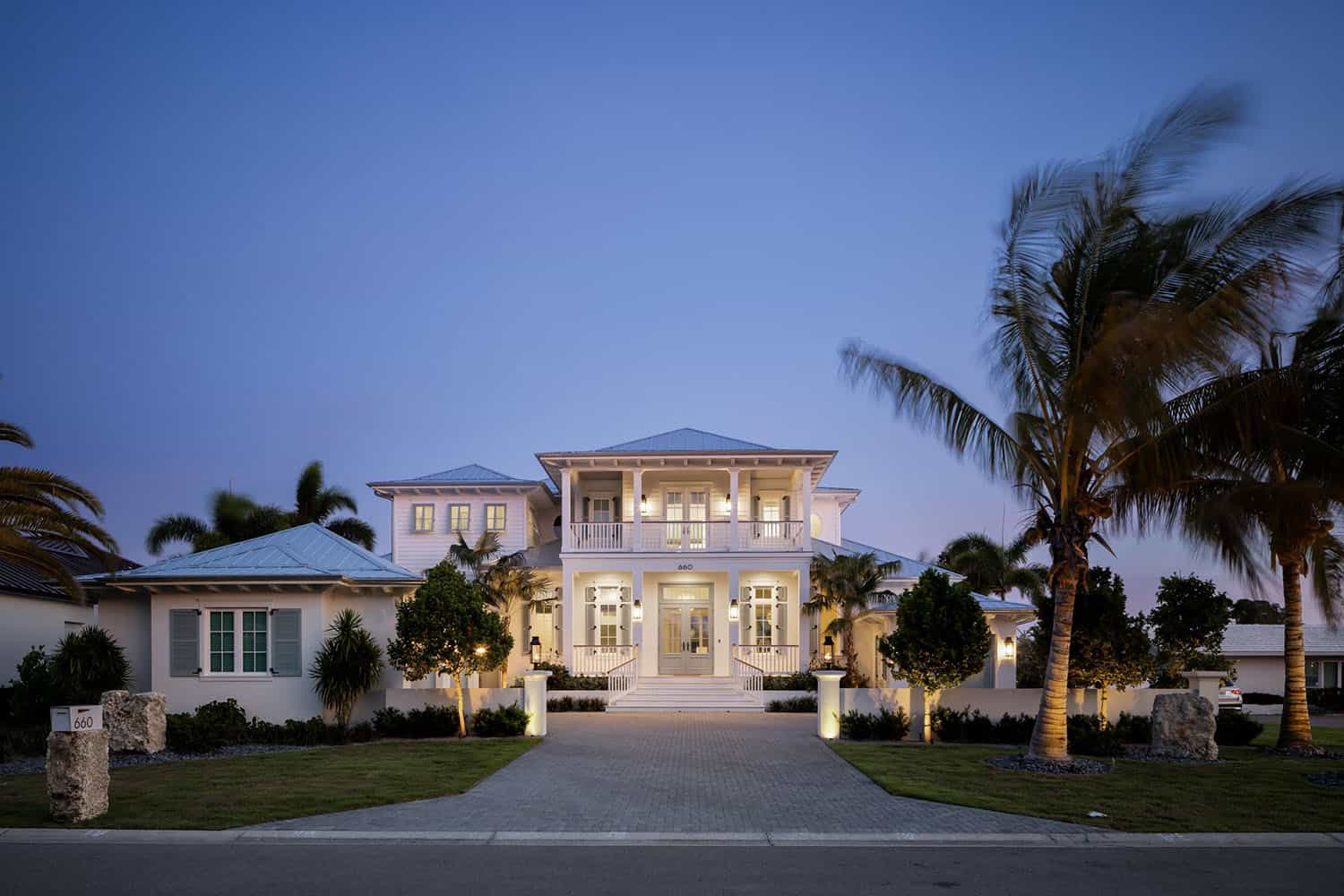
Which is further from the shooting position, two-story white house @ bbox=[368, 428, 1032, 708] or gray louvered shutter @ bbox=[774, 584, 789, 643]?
gray louvered shutter @ bbox=[774, 584, 789, 643]

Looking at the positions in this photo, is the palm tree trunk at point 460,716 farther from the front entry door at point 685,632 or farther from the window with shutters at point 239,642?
the front entry door at point 685,632

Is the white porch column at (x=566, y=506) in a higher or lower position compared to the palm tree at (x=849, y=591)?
higher

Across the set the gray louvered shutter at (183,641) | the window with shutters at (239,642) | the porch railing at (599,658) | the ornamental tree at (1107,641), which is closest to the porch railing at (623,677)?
the porch railing at (599,658)

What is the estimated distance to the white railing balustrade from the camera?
28.4 meters

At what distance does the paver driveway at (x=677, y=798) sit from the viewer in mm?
11266

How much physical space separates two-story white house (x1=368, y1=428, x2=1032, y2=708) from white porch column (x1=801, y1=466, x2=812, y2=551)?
5 centimetres

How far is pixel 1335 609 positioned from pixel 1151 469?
6629 mm

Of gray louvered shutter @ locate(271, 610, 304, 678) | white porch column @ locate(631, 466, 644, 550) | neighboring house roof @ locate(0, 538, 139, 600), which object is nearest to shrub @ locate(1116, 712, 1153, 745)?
white porch column @ locate(631, 466, 644, 550)

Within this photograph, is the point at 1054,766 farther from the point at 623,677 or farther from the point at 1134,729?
the point at 623,677

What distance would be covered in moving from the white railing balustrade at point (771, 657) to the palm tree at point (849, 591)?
3.99 ft

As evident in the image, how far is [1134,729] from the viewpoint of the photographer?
18750 millimetres

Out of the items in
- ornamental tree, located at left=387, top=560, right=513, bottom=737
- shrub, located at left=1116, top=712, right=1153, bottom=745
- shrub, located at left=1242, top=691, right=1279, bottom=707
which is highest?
ornamental tree, located at left=387, top=560, right=513, bottom=737

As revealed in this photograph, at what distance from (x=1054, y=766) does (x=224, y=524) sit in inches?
1265

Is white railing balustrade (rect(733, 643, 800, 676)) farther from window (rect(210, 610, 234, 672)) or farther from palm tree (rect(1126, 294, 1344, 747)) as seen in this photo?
window (rect(210, 610, 234, 672))
